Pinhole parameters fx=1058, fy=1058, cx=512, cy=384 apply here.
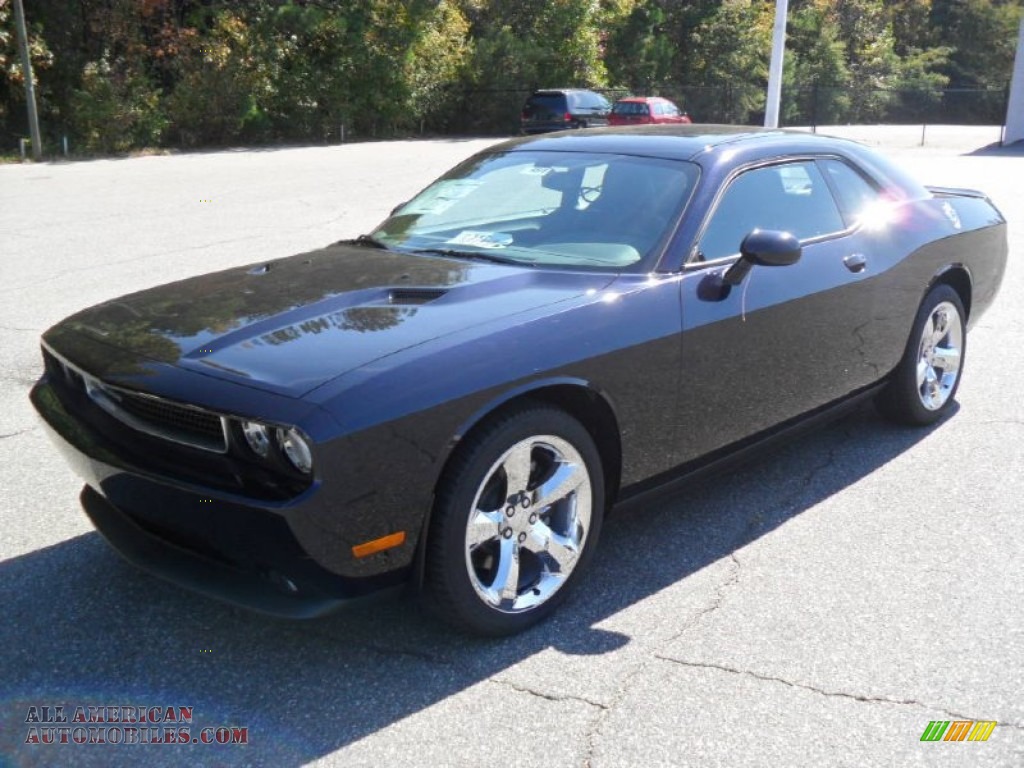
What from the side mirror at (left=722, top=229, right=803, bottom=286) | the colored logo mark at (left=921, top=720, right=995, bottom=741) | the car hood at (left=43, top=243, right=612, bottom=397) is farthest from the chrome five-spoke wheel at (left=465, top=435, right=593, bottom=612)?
the colored logo mark at (left=921, top=720, right=995, bottom=741)

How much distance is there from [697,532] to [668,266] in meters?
1.06

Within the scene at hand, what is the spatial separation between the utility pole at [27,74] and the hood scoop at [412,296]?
2245 cm

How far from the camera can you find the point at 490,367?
10.0 ft

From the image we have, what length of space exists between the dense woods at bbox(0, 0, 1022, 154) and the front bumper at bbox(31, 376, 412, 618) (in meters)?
24.0

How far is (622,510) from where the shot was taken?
12.0ft

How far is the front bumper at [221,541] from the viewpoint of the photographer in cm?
276

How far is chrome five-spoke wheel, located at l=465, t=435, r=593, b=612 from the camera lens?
314cm

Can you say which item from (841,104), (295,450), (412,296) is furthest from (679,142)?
(841,104)

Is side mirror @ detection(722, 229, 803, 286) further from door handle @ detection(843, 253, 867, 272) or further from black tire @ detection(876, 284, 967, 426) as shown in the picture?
black tire @ detection(876, 284, 967, 426)

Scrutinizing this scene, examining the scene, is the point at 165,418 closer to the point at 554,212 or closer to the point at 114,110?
the point at 554,212

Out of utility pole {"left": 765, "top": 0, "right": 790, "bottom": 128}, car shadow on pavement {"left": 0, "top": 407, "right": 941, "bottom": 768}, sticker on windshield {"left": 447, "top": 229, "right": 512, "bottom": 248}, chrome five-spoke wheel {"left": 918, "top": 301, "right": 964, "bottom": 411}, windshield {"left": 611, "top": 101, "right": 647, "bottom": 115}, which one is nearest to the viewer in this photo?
car shadow on pavement {"left": 0, "top": 407, "right": 941, "bottom": 768}

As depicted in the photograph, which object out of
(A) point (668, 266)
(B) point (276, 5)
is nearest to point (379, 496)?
(A) point (668, 266)

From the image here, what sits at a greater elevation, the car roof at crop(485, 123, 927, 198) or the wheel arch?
the car roof at crop(485, 123, 927, 198)

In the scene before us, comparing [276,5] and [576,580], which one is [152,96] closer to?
[276,5]
